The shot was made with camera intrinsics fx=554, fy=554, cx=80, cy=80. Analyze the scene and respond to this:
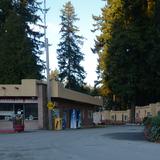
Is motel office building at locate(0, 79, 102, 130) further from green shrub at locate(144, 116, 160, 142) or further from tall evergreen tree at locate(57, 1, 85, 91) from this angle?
tall evergreen tree at locate(57, 1, 85, 91)

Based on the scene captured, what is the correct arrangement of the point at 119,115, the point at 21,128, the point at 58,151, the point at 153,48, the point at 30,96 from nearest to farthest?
1. the point at 58,151
2. the point at 21,128
3. the point at 30,96
4. the point at 153,48
5. the point at 119,115

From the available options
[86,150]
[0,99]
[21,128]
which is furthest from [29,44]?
[86,150]

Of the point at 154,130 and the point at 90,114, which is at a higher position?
the point at 90,114

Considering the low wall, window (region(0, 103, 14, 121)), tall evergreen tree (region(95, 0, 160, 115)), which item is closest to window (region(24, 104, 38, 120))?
window (region(0, 103, 14, 121))

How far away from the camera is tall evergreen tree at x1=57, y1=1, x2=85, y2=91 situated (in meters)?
96.9

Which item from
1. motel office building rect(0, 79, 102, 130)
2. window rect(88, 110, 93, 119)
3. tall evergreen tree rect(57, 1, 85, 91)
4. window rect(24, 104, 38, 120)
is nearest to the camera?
motel office building rect(0, 79, 102, 130)

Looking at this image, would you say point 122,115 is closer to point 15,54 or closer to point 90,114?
point 90,114

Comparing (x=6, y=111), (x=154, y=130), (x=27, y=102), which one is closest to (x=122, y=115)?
(x=27, y=102)

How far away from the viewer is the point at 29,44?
68000mm

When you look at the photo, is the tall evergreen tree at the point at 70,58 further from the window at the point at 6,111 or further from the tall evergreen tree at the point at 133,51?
the window at the point at 6,111

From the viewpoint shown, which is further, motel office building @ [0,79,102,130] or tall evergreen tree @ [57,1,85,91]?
tall evergreen tree @ [57,1,85,91]

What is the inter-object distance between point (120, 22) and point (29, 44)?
1298 cm

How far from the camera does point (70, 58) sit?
97875 mm

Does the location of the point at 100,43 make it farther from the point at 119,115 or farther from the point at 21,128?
the point at 21,128
